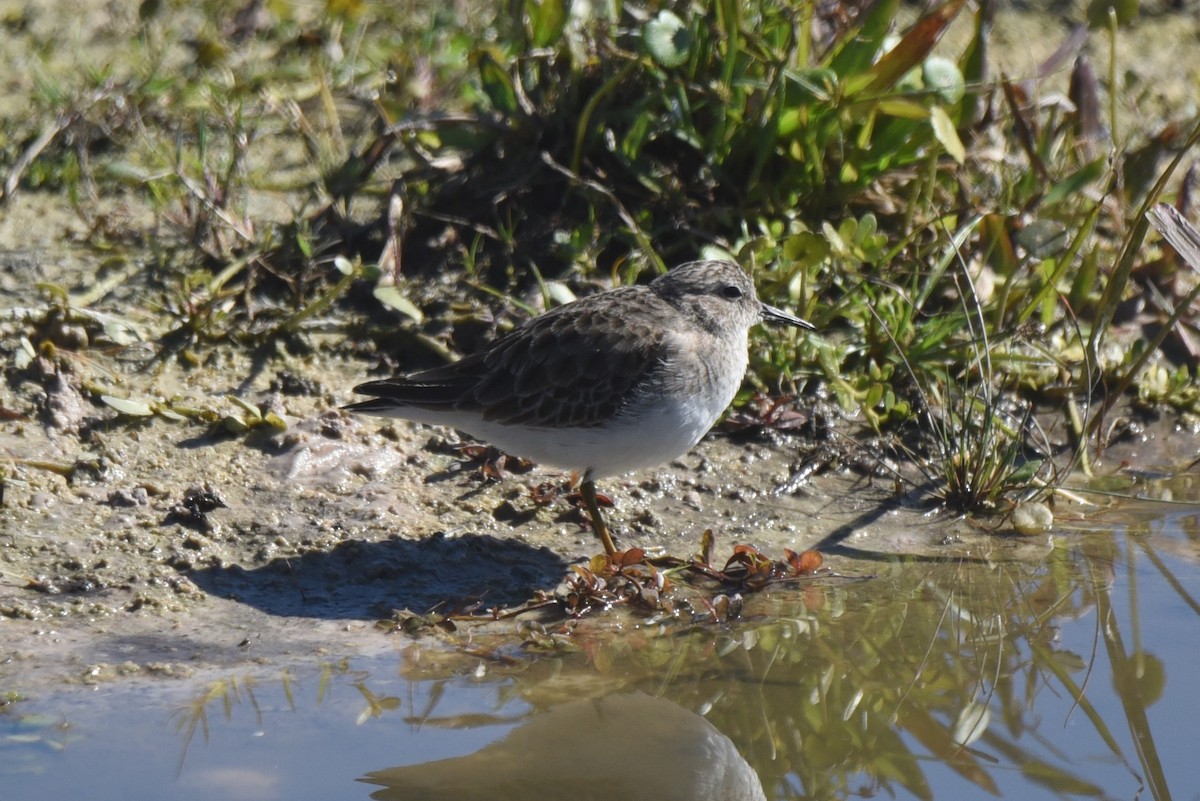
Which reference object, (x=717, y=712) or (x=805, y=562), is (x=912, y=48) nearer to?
(x=805, y=562)

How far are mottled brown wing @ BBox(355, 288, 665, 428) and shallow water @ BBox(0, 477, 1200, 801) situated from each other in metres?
0.96

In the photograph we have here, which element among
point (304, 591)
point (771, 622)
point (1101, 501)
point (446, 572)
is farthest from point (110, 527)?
point (1101, 501)

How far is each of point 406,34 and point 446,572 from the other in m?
4.59

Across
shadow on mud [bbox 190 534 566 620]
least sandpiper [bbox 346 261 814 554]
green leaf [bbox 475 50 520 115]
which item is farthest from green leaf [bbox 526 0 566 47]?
shadow on mud [bbox 190 534 566 620]

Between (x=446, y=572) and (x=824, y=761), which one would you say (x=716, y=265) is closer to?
(x=446, y=572)

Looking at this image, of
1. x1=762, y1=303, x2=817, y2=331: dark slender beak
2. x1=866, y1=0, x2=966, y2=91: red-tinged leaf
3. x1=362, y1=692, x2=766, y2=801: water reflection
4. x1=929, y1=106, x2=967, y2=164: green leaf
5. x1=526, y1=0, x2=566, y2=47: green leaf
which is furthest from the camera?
x1=526, y1=0, x2=566, y2=47: green leaf

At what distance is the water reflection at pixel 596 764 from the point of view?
4156mm

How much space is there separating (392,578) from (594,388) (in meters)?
1.11

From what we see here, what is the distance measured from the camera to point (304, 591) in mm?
5488

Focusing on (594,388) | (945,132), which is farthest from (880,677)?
(945,132)

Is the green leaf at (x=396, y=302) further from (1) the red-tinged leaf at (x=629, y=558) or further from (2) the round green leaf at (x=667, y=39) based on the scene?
(1) the red-tinged leaf at (x=629, y=558)

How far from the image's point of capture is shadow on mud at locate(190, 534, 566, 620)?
5.40m

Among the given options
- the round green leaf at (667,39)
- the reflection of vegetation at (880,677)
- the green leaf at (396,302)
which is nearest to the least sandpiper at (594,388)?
the reflection of vegetation at (880,677)

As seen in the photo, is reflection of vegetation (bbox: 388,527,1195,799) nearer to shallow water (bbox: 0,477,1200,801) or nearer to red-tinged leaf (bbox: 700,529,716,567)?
shallow water (bbox: 0,477,1200,801)
